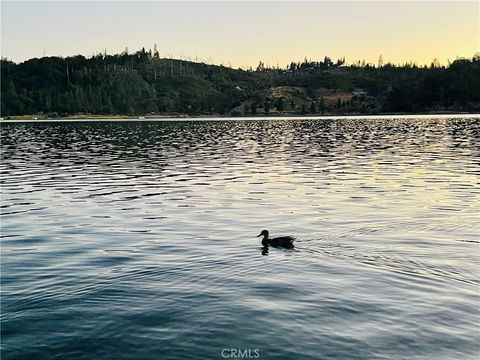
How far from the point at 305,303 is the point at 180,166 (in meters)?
46.2

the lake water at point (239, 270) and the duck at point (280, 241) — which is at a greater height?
the duck at point (280, 241)

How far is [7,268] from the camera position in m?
21.7

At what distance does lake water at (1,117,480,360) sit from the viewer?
14.2m

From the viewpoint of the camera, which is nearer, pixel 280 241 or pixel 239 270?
pixel 239 270

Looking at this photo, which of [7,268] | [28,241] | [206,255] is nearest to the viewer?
[7,268]

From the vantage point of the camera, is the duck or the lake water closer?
the lake water

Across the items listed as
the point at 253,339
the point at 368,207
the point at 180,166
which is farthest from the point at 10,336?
the point at 180,166

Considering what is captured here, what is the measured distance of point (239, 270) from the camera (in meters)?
21.0

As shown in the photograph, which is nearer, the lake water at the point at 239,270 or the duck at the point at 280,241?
the lake water at the point at 239,270

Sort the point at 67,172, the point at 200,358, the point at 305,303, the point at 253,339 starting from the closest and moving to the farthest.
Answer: the point at 200,358 < the point at 253,339 < the point at 305,303 < the point at 67,172

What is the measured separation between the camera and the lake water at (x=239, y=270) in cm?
1425

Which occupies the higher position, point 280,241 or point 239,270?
point 280,241

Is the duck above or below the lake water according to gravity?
above

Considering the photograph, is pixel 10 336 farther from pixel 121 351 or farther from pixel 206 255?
pixel 206 255
